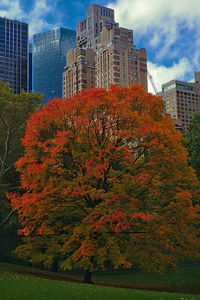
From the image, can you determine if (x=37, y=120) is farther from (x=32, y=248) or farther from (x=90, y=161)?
(x=32, y=248)

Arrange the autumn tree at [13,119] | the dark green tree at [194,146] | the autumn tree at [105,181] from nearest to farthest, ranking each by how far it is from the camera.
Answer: the autumn tree at [105,181]
the autumn tree at [13,119]
the dark green tree at [194,146]

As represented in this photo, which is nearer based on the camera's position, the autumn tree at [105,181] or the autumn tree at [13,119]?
the autumn tree at [105,181]

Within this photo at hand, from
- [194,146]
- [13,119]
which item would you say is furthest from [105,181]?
[194,146]

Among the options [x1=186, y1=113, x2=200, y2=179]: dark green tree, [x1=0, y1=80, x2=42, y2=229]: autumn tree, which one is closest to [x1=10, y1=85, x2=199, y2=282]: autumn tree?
[x1=0, y1=80, x2=42, y2=229]: autumn tree

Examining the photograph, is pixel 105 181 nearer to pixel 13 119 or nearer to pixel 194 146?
pixel 13 119

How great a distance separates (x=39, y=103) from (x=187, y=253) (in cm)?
2367

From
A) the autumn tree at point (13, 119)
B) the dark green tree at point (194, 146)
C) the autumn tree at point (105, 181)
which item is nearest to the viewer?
the autumn tree at point (105, 181)

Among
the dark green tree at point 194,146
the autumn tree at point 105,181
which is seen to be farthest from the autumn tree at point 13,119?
the dark green tree at point 194,146

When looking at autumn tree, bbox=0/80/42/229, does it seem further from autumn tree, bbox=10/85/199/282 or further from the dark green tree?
the dark green tree

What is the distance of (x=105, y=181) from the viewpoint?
28172 mm

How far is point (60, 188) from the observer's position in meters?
27.2

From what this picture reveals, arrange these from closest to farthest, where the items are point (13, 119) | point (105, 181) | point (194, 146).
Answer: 1. point (105, 181)
2. point (13, 119)
3. point (194, 146)

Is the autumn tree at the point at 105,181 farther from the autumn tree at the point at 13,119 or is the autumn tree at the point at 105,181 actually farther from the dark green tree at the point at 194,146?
the dark green tree at the point at 194,146

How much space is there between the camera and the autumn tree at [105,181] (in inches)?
1040
